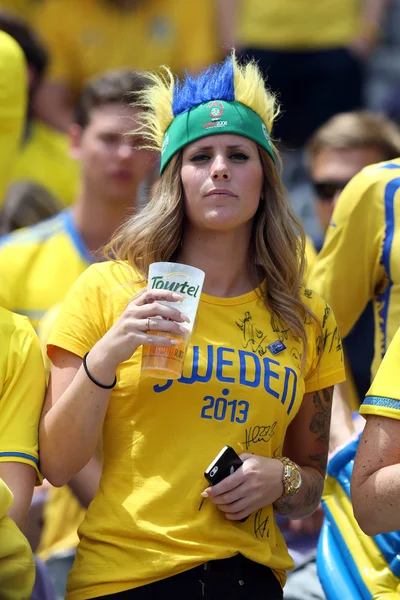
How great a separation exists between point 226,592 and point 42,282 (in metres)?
2.15

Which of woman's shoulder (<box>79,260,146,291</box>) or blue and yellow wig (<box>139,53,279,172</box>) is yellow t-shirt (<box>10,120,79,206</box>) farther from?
woman's shoulder (<box>79,260,146,291</box>)

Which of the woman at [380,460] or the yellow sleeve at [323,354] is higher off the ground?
the yellow sleeve at [323,354]

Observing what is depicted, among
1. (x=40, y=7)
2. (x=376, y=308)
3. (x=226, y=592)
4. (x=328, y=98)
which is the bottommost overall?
(x=226, y=592)

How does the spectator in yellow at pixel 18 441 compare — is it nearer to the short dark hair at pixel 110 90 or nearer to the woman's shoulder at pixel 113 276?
the woman's shoulder at pixel 113 276

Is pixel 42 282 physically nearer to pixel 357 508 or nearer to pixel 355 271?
pixel 355 271

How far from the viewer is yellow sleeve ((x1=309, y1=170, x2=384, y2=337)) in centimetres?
346

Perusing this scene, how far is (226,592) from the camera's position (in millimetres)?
2793

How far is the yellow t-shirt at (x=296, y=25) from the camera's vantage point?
6734mm

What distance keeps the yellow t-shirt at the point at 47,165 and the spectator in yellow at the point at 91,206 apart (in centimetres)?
99

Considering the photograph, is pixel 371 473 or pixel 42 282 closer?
pixel 371 473

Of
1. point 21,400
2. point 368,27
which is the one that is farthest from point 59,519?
point 368,27

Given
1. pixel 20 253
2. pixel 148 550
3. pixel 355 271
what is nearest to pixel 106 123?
pixel 20 253

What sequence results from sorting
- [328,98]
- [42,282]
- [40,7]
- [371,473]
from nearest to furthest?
1. [371,473]
2. [42,282]
3. [328,98]
4. [40,7]

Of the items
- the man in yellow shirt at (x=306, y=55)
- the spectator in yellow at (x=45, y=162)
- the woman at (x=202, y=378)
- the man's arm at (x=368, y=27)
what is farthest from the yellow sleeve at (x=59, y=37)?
the woman at (x=202, y=378)
